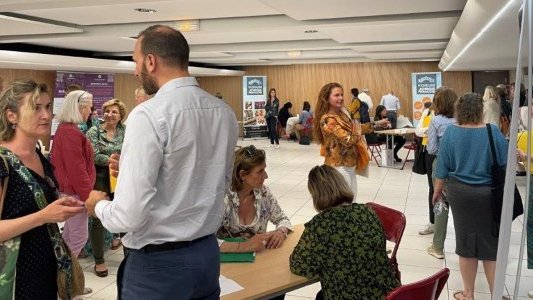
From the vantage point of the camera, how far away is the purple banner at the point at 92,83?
1094 cm

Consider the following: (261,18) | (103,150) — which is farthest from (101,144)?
(261,18)

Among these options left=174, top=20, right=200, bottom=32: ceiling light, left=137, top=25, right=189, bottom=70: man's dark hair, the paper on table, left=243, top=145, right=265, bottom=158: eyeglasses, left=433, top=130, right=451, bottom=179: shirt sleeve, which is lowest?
the paper on table

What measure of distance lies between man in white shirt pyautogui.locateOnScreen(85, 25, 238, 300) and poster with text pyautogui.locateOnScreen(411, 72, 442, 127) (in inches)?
580

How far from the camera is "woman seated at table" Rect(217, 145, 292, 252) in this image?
259cm

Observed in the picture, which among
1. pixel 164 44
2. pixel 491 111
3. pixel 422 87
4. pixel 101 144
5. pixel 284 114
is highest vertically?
pixel 422 87

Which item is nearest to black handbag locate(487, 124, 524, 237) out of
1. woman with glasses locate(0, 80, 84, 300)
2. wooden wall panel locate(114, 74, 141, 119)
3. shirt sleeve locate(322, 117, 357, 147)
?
shirt sleeve locate(322, 117, 357, 147)

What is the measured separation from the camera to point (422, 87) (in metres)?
15.5

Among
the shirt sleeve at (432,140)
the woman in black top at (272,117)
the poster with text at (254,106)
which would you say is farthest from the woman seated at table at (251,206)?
the poster with text at (254,106)

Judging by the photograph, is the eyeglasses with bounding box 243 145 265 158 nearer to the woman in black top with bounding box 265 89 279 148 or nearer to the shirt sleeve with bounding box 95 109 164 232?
the shirt sleeve with bounding box 95 109 164 232

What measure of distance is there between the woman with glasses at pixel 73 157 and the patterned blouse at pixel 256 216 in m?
1.53

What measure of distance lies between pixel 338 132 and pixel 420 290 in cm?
234

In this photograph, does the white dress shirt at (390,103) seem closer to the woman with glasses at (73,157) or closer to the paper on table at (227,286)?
the woman with glasses at (73,157)

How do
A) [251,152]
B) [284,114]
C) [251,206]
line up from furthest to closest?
[284,114], [251,206], [251,152]

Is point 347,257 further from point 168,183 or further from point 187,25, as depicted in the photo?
point 187,25
